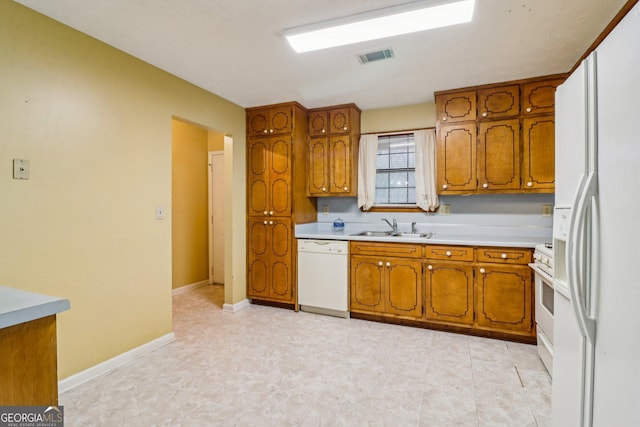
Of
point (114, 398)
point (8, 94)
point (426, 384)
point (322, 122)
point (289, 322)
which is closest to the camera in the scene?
point (8, 94)

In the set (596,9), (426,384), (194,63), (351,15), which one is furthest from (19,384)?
(596,9)

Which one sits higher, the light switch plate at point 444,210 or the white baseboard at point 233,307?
the light switch plate at point 444,210

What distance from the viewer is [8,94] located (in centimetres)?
188

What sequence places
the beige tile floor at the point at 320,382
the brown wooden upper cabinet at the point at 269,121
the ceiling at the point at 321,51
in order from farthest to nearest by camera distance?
the brown wooden upper cabinet at the point at 269,121 < the ceiling at the point at 321,51 < the beige tile floor at the point at 320,382

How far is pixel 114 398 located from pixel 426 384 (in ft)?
6.82

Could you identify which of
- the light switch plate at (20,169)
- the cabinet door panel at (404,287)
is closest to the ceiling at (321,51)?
the light switch plate at (20,169)

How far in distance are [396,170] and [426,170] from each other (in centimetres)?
39

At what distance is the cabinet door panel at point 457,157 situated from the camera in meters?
3.26

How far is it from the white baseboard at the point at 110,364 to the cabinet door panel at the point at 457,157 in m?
3.13

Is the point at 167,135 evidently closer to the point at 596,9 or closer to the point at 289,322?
the point at 289,322

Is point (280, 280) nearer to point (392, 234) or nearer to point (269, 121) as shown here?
point (392, 234)

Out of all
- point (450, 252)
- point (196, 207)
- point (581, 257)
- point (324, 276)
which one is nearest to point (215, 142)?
point (196, 207)

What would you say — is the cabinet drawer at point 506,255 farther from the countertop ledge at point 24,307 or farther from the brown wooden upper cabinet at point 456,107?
the countertop ledge at point 24,307

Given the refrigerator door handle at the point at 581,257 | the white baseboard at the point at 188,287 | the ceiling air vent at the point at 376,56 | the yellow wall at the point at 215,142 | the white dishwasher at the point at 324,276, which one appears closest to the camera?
the refrigerator door handle at the point at 581,257
